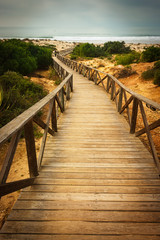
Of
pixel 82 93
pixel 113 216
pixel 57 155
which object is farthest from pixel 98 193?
pixel 82 93

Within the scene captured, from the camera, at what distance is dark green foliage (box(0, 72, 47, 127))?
5441 mm

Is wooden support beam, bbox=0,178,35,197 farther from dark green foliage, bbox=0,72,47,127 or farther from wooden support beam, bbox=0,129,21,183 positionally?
dark green foliage, bbox=0,72,47,127

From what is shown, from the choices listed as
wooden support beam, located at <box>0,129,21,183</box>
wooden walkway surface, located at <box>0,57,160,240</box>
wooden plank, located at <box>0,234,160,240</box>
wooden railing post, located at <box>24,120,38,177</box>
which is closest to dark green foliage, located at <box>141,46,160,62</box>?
wooden walkway surface, located at <box>0,57,160,240</box>

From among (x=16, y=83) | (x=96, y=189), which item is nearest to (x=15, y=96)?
(x=16, y=83)

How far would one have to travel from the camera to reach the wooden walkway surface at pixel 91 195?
5.42 ft

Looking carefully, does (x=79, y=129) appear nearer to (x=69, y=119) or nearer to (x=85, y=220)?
(x=69, y=119)

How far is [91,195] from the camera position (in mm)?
2086

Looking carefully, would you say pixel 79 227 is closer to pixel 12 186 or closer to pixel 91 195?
pixel 91 195

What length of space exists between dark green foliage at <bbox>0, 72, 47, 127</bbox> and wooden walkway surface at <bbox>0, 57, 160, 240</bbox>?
2.70 metres

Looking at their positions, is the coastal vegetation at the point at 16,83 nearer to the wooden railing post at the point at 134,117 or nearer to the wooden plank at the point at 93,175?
the wooden plank at the point at 93,175

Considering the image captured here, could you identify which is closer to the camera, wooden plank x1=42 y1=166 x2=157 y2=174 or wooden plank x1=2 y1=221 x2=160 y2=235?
wooden plank x1=2 y1=221 x2=160 y2=235

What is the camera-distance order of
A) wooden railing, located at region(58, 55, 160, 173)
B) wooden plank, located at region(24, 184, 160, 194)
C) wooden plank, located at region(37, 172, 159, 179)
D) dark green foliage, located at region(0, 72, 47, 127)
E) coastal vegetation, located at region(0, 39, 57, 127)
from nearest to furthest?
wooden plank, located at region(24, 184, 160, 194), wooden plank, located at region(37, 172, 159, 179), wooden railing, located at region(58, 55, 160, 173), dark green foliage, located at region(0, 72, 47, 127), coastal vegetation, located at region(0, 39, 57, 127)

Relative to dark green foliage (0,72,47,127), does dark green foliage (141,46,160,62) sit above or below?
above

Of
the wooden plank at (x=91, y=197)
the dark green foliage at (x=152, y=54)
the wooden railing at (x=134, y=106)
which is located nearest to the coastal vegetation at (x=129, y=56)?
the dark green foliage at (x=152, y=54)
